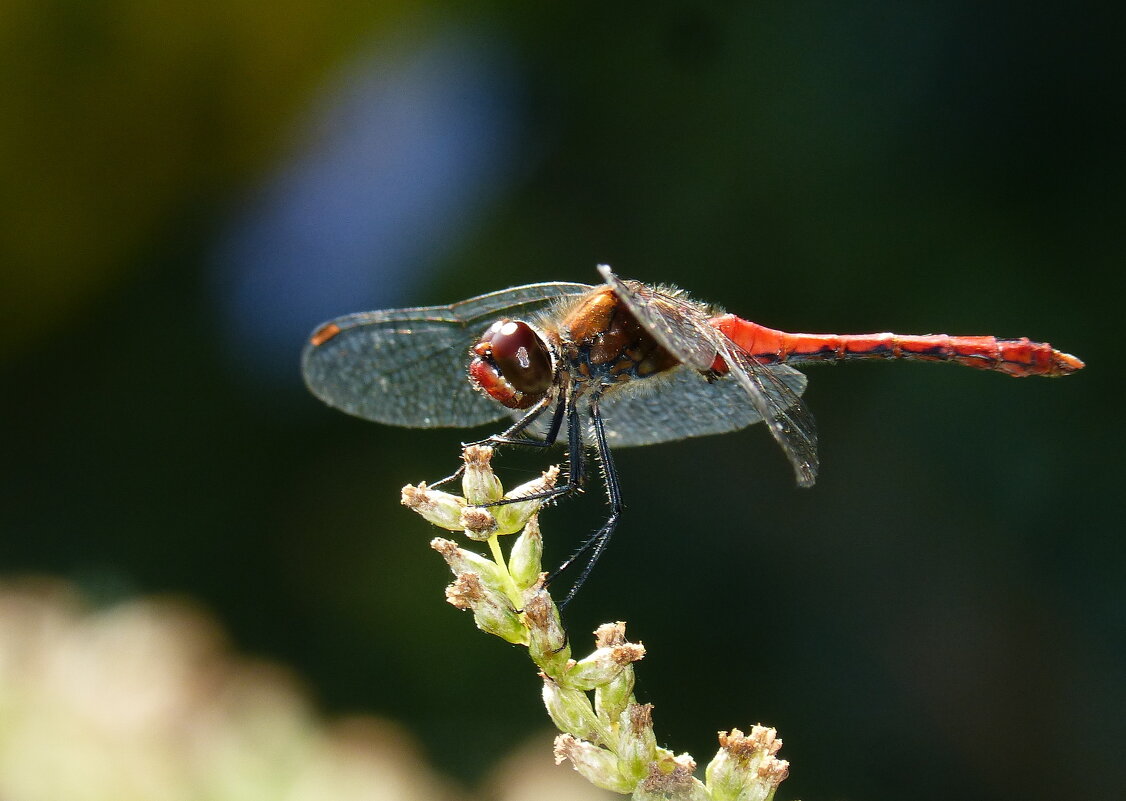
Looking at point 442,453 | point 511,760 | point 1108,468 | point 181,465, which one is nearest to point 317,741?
point 511,760

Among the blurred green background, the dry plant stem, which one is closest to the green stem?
the dry plant stem

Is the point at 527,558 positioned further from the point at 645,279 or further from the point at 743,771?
the point at 645,279

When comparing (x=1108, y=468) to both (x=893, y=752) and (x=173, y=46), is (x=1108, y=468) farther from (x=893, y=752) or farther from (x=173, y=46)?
(x=173, y=46)

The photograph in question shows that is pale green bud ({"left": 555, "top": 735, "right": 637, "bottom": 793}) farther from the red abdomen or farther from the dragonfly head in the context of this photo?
the red abdomen

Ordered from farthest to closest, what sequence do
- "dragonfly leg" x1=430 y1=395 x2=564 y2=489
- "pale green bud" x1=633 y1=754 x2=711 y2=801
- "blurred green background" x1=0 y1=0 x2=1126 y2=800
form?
1. "blurred green background" x1=0 y1=0 x2=1126 y2=800
2. "dragonfly leg" x1=430 y1=395 x2=564 y2=489
3. "pale green bud" x1=633 y1=754 x2=711 y2=801

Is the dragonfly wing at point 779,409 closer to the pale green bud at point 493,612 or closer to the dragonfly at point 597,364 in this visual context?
the dragonfly at point 597,364

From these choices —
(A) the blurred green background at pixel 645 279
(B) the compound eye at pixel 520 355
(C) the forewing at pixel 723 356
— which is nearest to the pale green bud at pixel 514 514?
(C) the forewing at pixel 723 356
